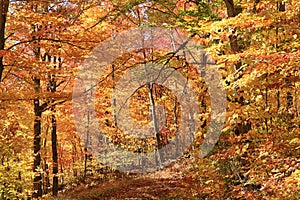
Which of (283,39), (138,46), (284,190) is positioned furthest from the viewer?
(138,46)

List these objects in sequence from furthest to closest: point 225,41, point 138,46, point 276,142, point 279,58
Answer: point 138,46, point 225,41, point 276,142, point 279,58

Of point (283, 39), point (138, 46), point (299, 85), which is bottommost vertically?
point (299, 85)

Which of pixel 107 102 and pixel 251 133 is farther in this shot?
pixel 107 102

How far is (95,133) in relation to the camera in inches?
1058

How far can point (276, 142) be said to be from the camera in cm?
665

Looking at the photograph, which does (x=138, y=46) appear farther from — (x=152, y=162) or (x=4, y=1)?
(x=4, y=1)

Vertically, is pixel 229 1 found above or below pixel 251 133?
above

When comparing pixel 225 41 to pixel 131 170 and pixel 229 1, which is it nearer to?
pixel 229 1

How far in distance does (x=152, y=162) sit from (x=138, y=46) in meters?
10.2

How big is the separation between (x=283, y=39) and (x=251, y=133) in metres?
2.30

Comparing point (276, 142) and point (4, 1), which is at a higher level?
point (4, 1)

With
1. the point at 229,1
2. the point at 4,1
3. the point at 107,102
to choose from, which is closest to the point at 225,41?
the point at 229,1

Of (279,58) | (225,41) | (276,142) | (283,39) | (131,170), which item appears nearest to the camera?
(279,58)

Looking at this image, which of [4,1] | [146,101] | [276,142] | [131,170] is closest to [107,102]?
[146,101]
